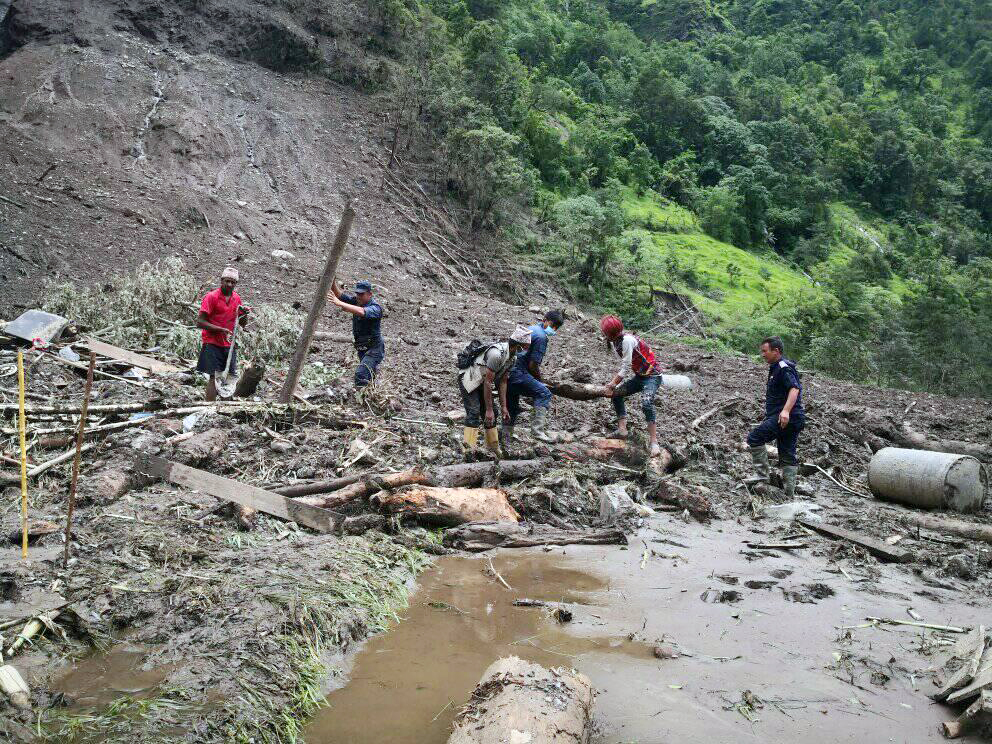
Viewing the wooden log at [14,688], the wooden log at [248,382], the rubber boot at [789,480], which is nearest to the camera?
the wooden log at [14,688]

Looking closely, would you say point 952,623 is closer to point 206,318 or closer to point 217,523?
point 217,523

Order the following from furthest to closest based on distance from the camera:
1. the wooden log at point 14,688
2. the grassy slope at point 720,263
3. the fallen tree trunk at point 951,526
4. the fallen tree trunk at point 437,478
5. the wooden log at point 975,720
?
1. the grassy slope at point 720,263
2. the fallen tree trunk at point 951,526
3. the fallen tree trunk at point 437,478
4. the wooden log at point 975,720
5. the wooden log at point 14,688

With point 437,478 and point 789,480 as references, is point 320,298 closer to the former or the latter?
point 437,478

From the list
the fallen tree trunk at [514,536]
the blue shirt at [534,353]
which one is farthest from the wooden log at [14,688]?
the blue shirt at [534,353]

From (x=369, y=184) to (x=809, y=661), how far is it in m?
18.7

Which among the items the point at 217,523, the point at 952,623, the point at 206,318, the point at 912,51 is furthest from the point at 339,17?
the point at 912,51

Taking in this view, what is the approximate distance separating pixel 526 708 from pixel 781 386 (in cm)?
578

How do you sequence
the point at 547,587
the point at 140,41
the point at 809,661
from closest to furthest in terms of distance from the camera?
the point at 809,661, the point at 547,587, the point at 140,41

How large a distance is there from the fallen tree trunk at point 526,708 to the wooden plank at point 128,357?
7199 millimetres

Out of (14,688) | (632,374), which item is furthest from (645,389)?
(14,688)

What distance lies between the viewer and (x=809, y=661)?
13.1ft

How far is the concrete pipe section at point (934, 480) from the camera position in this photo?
7.30 metres

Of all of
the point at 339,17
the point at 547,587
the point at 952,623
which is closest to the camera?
the point at 952,623

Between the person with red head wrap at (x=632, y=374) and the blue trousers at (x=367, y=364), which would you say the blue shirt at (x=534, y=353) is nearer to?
the person with red head wrap at (x=632, y=374)
